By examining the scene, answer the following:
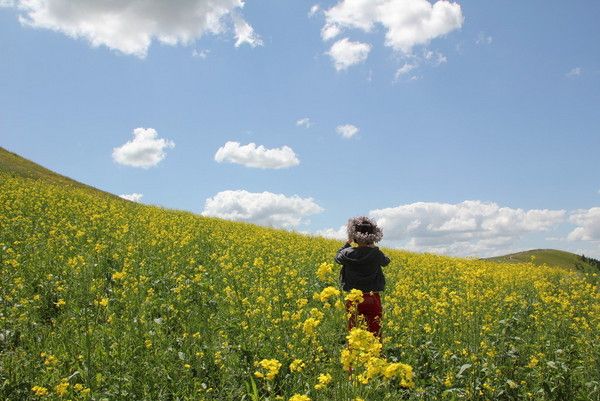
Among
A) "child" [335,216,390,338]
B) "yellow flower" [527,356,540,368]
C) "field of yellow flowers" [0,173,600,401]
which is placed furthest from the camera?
"child" [335,216,390,338]

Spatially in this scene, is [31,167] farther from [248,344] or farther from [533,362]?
[533,362]

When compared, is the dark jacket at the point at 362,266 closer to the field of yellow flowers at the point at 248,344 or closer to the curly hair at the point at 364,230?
the curly hair at the point at 364,230

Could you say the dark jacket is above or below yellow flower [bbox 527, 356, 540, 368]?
above

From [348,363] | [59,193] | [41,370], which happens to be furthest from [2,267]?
[59,193]

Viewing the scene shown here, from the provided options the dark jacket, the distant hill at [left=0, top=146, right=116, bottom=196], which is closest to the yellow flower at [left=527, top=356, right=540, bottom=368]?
the dark jacket

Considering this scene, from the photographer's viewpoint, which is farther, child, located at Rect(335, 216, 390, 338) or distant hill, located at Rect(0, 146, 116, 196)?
distant hill, located at Rect(0, 146, 116, 196)

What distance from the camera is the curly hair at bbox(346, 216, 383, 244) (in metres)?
6.12

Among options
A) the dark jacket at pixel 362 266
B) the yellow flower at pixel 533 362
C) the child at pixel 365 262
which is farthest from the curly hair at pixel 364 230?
the yellow flower at pixel 533 362

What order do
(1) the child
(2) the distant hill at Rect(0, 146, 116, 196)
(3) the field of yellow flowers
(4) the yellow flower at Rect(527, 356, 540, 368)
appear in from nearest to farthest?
(3) the field of yellow flowers
(4) the yellow flower at Rect(527, 356, 540, 368)
(1) the child
(2) the distant hill at Rect(0, 146, 116, 196)

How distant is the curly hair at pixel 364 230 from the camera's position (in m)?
6.12

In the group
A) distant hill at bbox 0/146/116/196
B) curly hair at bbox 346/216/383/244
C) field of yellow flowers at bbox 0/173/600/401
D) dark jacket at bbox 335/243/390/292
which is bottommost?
field of yellow flowers at bbox 0/173/600/401

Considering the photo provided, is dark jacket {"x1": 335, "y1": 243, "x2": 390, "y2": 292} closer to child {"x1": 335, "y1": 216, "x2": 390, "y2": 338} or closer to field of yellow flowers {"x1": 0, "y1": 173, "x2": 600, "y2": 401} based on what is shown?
child {"x1": 335, "y1": 216, "x2": 390, "y2": 338}

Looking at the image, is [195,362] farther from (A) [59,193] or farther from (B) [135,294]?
(A) [59,193]

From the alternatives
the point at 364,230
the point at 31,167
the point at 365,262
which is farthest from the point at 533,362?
the point at 31,167
